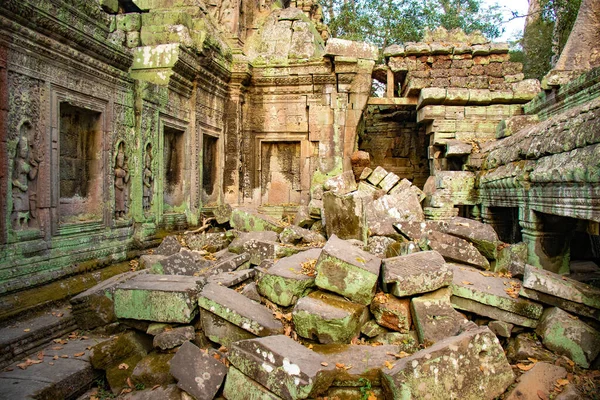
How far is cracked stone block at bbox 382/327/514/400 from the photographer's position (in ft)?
9.57

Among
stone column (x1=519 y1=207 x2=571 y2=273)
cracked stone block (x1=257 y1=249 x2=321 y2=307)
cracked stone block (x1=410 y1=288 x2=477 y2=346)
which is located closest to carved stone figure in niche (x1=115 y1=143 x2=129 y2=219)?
cracked stone block (x1=257 y1=249 x2=321 y2=307)

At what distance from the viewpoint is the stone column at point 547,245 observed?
5.36 m

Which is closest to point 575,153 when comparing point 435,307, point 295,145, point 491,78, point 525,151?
point 525,151

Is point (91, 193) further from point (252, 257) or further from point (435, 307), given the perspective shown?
point (435, 307)

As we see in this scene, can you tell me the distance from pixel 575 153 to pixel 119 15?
798 centimetres

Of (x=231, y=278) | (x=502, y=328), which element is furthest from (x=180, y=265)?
(x=502, y=328)

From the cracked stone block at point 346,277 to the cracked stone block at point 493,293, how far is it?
0.97 meters

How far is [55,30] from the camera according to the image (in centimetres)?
491

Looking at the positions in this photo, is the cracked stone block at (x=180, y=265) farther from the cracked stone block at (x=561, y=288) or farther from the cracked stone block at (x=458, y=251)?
the cracked stone block at (x=561, y=288)

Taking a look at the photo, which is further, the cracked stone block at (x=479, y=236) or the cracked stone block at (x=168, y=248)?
the cracked stone block at (x=168, y=248)

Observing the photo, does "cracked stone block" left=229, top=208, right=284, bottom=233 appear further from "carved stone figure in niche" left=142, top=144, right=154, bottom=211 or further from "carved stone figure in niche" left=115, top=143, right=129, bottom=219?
"carved stone figure in niche" left=115, top=143, right=129, bottom=219

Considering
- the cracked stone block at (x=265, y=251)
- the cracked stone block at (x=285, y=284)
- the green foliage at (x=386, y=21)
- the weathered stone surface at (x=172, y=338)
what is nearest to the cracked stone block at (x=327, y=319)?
the cracked stone block at (x=285, y=284)

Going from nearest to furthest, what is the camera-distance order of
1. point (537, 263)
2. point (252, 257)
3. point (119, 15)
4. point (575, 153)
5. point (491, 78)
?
point (575, 153), point (537, 263), point (252, 257), point (119, 15), point (491, 78)

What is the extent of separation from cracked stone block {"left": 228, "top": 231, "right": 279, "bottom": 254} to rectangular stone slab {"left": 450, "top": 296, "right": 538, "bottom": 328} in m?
3.29
